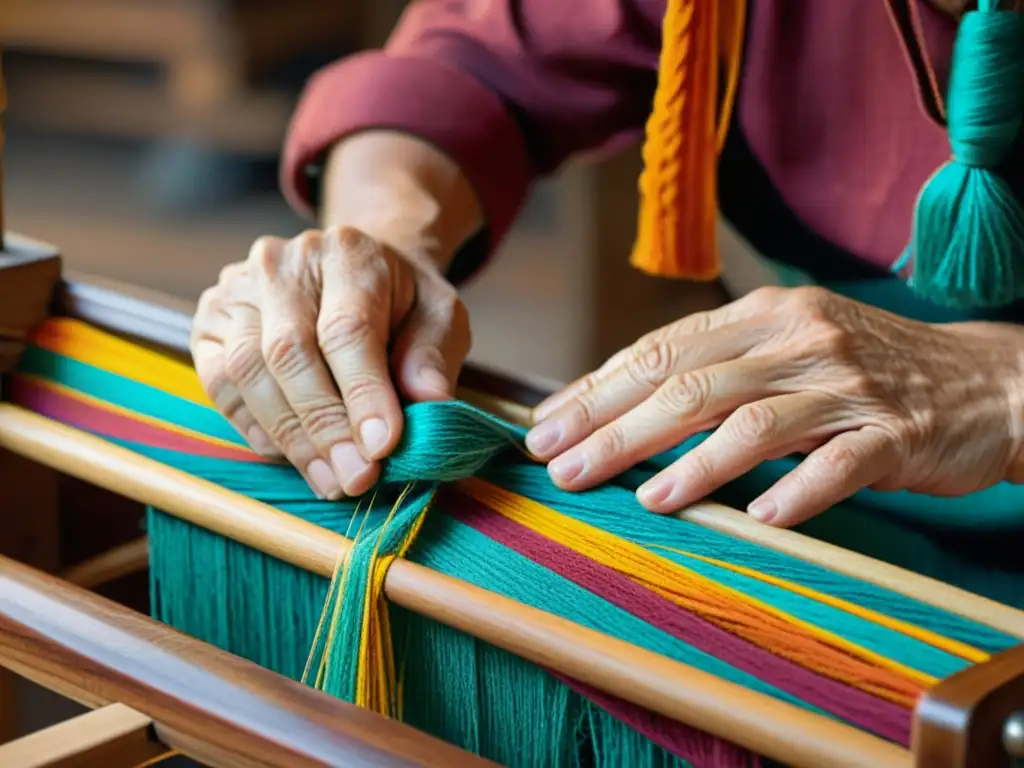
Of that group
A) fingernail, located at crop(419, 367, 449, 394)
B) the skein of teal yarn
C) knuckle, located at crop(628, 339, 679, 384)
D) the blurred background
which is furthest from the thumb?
the blurred background

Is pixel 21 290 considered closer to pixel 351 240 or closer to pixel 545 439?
pixel 351 240

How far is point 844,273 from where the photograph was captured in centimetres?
117

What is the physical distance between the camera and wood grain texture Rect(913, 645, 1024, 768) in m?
0.46

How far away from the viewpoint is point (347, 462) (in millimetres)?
732

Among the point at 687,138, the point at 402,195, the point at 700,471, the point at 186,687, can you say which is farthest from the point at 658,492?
the point at 402,195

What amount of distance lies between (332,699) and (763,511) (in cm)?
25

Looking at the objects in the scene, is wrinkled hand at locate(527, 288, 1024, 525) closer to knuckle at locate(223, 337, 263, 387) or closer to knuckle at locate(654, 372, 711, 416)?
knuckle at locate(654, 372, 711, 416)

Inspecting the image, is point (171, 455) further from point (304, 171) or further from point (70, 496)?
point (304, 171)

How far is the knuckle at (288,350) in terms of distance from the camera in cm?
77

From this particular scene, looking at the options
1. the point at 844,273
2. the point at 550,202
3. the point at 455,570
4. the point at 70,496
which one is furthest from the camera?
the point at 550,202

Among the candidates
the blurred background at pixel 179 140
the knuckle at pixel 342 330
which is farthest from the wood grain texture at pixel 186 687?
the blurred background at pixel 179 140

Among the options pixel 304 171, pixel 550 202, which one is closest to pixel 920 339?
pixel 304 171

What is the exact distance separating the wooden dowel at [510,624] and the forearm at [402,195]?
12.0 inches

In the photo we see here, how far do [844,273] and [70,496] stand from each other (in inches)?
27.2
